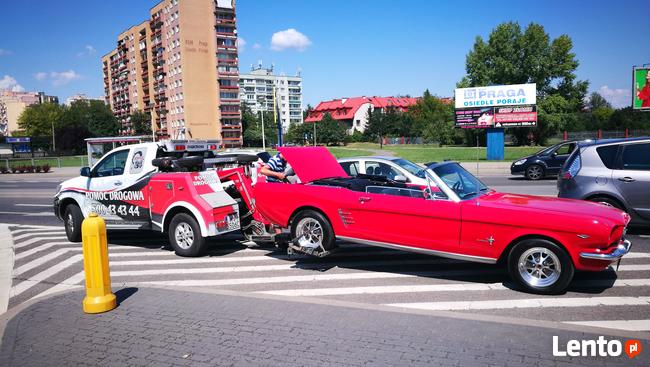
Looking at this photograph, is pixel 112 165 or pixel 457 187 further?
pixel 112 165

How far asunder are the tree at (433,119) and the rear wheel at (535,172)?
57.3 metres

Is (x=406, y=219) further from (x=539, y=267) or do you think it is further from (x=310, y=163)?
(x=310, y=163)

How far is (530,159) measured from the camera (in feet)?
66.8

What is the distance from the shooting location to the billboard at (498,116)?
35.2 metres

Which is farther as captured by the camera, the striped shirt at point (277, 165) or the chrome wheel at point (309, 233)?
the striped shirt at point (277, 165)

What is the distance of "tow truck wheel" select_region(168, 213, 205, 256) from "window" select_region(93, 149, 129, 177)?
1.79 m

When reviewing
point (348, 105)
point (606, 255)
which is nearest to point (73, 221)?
point (606, 255)

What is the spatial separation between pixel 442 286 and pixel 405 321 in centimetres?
150

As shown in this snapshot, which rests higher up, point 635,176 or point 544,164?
point 635,176

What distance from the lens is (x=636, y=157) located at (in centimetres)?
803

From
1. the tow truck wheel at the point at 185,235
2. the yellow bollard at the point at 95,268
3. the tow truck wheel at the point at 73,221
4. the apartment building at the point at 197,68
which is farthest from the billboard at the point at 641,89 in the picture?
the apartment building at the point at 197,68

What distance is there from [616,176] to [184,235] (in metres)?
7.93

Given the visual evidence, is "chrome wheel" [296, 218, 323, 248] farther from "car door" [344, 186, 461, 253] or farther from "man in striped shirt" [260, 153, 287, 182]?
"man in striped shirt" [260, 153, 287, 182]

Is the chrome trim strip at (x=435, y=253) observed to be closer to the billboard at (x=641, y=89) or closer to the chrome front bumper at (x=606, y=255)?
the chrome front bumper at (x=606, y=255)
